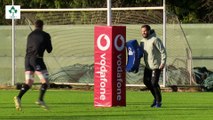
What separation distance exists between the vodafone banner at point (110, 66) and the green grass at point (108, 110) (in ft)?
1.12

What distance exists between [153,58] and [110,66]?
3.38 feet

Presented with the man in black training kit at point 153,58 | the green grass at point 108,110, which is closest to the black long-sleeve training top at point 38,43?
the green grass at point 108,110

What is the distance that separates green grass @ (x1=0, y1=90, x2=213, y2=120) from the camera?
55.7 ft

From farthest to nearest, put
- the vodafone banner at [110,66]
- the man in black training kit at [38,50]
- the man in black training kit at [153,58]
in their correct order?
1. the man in black training kit at [153,58]
2. the vodafone banner at [110,66]
3. the man in black training kit at [38,50]

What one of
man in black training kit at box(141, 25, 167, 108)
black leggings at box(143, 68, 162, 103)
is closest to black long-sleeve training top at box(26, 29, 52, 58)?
man in black training kit at box(141, 25, 167, 108)

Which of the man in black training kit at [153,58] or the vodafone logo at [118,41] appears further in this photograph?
the man in black training kit at [153,58]

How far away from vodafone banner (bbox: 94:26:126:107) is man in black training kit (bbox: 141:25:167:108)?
0.54 metres

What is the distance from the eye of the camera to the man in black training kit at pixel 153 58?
19984 mm

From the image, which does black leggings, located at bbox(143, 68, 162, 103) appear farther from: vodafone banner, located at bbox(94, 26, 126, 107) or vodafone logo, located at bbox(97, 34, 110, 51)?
vodafone logo, located at bbox(97, 34, 110, 51)

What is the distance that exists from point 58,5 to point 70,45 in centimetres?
892

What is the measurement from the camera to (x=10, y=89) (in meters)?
30.5

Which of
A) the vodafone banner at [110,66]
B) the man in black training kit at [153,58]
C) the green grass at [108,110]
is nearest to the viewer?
the green grass at [108,110]

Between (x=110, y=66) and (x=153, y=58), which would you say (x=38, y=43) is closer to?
(x=110, y=66)

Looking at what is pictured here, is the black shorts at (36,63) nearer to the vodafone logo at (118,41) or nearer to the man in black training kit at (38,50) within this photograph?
the man in black training kit at (38,50)
